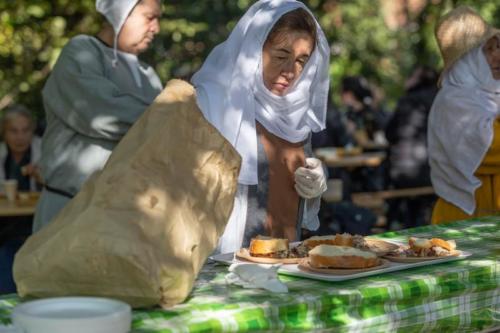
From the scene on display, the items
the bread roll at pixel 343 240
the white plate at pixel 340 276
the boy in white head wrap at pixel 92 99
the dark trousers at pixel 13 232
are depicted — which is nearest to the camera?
the white plate at pixel 340 276

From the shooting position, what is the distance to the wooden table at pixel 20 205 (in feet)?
18.2

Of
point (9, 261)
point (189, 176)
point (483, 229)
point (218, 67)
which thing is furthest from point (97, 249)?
point (9, 261)

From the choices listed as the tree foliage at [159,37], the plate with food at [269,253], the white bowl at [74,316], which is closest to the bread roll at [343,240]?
the plate with food at [269,253]

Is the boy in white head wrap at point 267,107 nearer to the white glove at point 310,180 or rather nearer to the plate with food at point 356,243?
the white glove at point 310,180

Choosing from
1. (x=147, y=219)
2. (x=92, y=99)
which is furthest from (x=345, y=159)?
(x=147, y=219)

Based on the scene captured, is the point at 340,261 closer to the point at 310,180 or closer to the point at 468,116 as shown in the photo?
the point at 310,180

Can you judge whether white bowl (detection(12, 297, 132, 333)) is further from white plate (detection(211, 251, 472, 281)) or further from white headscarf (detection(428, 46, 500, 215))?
white headscarf (detection(428, 46, 500, 215))

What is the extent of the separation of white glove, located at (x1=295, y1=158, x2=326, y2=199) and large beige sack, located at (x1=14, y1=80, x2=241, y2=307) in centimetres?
88

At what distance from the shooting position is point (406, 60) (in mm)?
20422

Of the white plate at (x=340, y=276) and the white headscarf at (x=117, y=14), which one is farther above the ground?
the white headscarf at (x=117, y=14)

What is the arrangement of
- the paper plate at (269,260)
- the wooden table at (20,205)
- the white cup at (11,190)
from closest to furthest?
the paper plate at (269,260)
the wooden table at (20,205)
the white cup at (11,190)

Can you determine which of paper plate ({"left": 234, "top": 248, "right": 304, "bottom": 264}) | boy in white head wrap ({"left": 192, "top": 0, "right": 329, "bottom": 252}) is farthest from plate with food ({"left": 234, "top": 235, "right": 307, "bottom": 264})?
boy in white head wrap ({"left": 192, "top": 0, "right": 329, "bottom": 252})

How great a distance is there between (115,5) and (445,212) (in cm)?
172

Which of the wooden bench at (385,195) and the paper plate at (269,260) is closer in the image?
the paper plate at (269,260)
